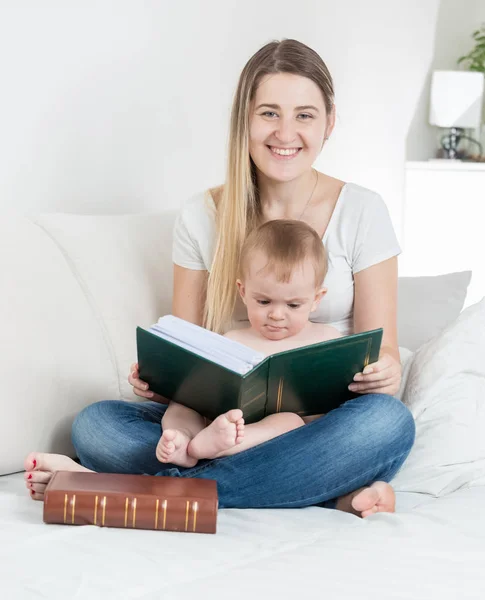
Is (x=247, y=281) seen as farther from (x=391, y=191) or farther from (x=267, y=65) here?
(x=391, y=191)

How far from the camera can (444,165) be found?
359 cm

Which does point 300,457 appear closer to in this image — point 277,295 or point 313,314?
point 277,295

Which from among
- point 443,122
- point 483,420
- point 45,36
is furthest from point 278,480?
point 443,122

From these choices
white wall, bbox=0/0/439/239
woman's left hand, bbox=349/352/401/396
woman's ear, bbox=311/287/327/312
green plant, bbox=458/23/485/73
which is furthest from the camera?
green plant, bbox=458/23/485/73

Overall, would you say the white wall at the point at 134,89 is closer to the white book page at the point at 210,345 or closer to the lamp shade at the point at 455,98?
the lamp shade at the point at 455,98

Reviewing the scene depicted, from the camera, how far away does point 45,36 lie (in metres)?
2.00

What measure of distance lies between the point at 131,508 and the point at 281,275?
0.52 meters

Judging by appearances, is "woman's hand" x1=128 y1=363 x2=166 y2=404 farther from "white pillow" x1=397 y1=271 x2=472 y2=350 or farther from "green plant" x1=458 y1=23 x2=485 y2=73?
"green plant" x1=458 y1=23 x2=485 y2=73

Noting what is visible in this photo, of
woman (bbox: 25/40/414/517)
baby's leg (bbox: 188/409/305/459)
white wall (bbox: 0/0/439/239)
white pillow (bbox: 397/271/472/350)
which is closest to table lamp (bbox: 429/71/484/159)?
white wall (bbox: 0/0/439/239)

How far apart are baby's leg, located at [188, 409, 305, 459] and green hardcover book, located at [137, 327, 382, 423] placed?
2 cm

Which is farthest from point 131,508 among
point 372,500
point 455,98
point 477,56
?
point 477,56

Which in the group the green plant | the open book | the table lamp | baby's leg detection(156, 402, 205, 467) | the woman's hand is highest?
the green plant

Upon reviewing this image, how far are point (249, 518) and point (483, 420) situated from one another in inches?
22.9

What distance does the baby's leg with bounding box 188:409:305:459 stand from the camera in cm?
128
